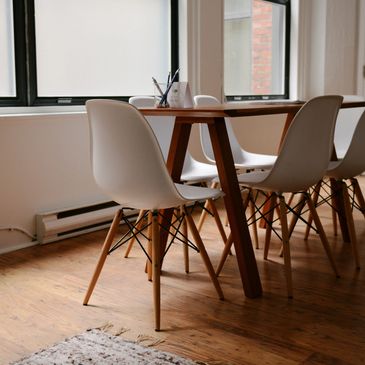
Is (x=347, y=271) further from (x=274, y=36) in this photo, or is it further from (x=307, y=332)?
(x=274, y=36)

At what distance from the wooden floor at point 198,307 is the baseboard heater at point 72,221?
16 cm

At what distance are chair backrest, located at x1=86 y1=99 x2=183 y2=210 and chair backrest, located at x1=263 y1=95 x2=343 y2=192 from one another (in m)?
0.55

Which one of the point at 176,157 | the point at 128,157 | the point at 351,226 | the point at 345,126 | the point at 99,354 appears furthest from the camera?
the point at 345,126

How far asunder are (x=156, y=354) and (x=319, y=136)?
3.99 ft

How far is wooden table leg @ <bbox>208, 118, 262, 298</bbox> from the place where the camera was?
2.54m

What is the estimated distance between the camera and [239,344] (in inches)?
81.6

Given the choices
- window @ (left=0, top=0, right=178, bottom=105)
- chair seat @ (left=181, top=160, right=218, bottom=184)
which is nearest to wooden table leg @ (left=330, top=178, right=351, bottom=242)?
chair seat @ (left=181, top=160, right=218, bottom=184)

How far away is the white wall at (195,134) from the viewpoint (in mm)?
3334

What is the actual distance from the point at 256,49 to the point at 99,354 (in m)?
4.24

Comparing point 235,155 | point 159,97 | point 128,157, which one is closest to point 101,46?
point 235,155

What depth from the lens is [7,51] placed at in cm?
339

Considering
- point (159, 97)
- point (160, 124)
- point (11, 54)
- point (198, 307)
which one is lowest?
point (198, 307)

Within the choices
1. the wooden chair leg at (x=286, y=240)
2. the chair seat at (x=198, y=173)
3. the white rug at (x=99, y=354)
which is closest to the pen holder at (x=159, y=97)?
the chair seat at (x=198, y=173)

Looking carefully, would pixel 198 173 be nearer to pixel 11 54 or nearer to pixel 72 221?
pixel 72 221
